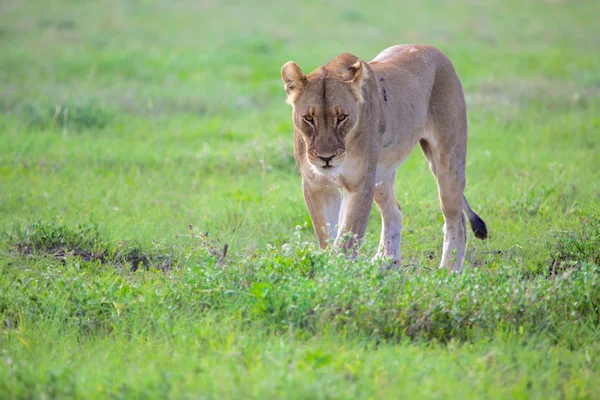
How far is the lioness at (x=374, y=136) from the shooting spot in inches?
185

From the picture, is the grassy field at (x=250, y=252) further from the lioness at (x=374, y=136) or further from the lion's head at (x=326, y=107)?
the lion's head at (x=326, y=107)

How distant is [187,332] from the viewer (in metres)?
3.91

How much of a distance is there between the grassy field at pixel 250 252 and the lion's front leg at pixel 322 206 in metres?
0.37

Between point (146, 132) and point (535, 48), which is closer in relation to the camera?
point (146, 132)

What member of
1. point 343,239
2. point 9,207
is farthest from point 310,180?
point 9,207

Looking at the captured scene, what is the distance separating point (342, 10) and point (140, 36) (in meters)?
6.73

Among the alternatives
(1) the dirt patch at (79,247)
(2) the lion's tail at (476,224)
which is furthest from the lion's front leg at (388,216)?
(1) the dirt patch at (79,247)

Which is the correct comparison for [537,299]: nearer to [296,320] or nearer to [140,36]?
[296,320]

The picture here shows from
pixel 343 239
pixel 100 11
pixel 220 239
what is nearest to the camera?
pixel 343 239

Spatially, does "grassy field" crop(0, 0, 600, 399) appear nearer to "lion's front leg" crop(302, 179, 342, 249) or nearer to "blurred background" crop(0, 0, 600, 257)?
"blurred background" crop(0, 0, 600, 257)

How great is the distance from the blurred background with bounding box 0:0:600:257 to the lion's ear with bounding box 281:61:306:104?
1253mm

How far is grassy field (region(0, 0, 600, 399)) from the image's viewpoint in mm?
3441

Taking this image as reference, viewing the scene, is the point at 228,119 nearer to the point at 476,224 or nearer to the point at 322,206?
the point at 476,224

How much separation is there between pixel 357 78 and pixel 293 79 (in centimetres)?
41
